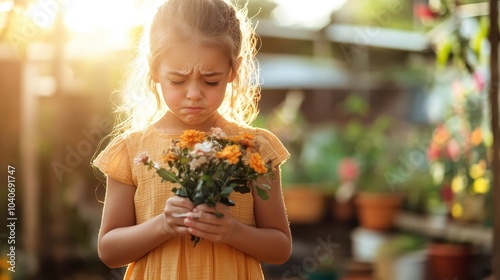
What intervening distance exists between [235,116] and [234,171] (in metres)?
0.41

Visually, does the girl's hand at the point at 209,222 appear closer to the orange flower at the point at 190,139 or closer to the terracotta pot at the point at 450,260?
the orange flower at the point at 190,139

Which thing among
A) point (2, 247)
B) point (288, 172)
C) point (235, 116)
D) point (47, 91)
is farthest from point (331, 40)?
point (235, 116)

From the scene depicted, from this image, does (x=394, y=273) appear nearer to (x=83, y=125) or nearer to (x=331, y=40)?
(x=83, y=125)

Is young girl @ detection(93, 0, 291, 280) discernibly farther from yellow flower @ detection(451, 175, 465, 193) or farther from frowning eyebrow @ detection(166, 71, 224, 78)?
yellow flower @ detection(451, 175, 465, 193)

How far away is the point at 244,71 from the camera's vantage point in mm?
1897

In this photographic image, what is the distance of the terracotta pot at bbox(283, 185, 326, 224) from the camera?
8023mm

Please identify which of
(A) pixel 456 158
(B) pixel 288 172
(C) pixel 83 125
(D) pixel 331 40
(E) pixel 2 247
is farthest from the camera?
(D) pixel 331 40

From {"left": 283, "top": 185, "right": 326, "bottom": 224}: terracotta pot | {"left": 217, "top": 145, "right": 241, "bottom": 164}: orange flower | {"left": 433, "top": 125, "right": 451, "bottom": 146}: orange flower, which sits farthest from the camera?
{"left": 283, "top": 185, "right": 326, "bottom": 224}: terracotta pot

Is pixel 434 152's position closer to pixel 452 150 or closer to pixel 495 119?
pixel 452 150

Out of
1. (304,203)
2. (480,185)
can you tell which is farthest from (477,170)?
(304,203)

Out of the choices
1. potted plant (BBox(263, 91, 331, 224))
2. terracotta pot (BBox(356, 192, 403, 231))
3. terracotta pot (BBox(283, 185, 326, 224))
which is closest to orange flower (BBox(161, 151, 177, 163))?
terracotta pot (BBox(356, 192, 403, 231))

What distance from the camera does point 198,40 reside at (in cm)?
168

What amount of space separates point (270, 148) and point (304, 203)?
626 centimetres

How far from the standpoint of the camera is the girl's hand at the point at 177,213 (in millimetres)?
1557
